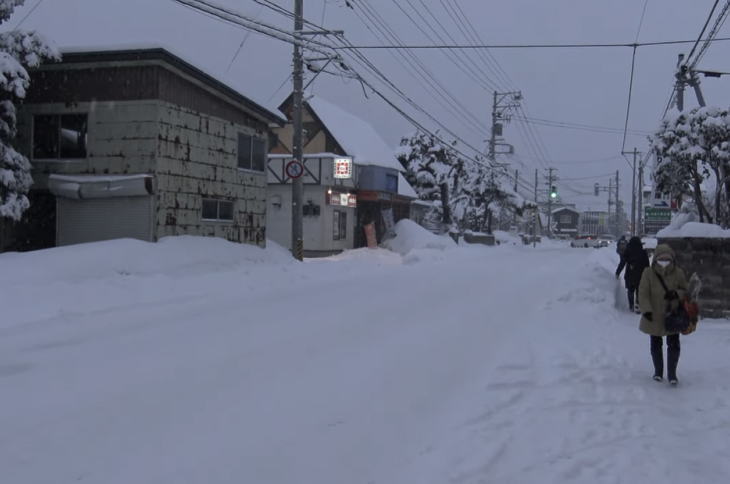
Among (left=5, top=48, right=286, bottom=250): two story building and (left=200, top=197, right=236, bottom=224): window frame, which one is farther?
(left=200, top=197, right=236, bottom=224): window frame

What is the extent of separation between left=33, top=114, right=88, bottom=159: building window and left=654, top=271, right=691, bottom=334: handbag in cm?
1590

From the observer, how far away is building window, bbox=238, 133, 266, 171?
68.8 feet

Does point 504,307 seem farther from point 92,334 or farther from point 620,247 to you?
point 620,247

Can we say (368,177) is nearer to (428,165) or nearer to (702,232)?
(428,165)

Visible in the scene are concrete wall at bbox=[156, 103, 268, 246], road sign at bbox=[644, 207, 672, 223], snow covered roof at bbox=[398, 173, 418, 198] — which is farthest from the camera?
snow covered roof at bbox=[398, 173, 418, 198]

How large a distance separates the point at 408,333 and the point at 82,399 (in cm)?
491

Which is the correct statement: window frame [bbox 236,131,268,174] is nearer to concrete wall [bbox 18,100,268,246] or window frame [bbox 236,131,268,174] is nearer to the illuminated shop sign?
concrete wall [bbox 18,100,268,246]

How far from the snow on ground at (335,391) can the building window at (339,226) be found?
63.3ft

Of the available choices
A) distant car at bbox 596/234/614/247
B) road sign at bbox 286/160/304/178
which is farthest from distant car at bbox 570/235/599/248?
road sign at bbox 286/160/304/178

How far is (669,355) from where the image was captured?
22.7ft

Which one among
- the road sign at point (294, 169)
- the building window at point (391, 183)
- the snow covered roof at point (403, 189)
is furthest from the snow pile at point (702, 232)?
the snow covered roof at point (403, 189)

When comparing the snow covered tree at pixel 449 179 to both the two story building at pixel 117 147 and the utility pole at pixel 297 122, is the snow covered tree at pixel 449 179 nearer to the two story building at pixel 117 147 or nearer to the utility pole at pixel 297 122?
the utility pole at pixel 297 122

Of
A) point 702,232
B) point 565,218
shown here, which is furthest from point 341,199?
point 565,218

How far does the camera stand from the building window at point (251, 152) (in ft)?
68.8
